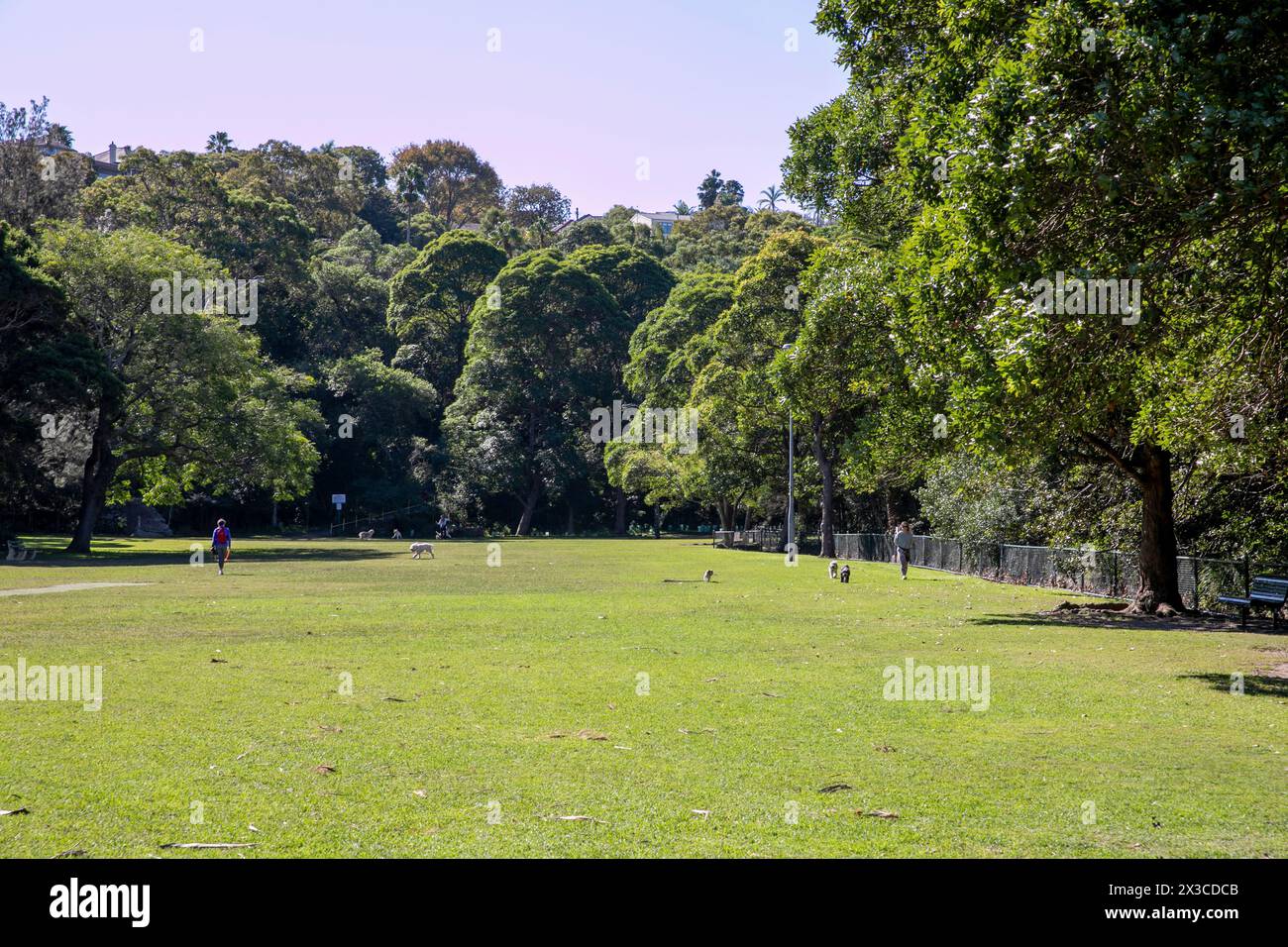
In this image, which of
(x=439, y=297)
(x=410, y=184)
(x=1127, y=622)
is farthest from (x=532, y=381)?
(x=1127, y=622)

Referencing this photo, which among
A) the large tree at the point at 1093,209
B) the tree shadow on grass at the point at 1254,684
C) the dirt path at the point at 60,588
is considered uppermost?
the large tree at the point at 1093,209

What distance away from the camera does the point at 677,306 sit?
74.6 m

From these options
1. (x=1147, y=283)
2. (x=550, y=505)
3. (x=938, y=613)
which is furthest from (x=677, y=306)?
(x=1147, y=283)

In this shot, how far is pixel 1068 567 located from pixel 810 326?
9171mm

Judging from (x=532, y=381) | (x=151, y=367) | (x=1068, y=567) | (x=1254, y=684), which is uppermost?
(x=532, y=381)

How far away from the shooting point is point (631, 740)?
379 inches

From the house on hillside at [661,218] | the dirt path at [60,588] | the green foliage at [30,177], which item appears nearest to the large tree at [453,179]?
the house on hillside at [661,218]

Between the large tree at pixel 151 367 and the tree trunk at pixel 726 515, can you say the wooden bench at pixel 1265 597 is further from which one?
the tree trunk at pixel 726 515

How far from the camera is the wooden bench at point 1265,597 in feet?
64.8

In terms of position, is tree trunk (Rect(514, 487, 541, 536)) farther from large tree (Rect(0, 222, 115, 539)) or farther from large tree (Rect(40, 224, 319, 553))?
large tree (Rect(0, 222, 115, 539))

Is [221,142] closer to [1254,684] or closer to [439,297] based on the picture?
[439,297]

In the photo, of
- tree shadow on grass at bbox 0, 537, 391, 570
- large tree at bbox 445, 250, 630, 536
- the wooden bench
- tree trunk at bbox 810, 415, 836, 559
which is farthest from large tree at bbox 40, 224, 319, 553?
the wooden bench

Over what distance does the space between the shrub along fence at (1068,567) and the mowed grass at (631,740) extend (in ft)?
11.9
